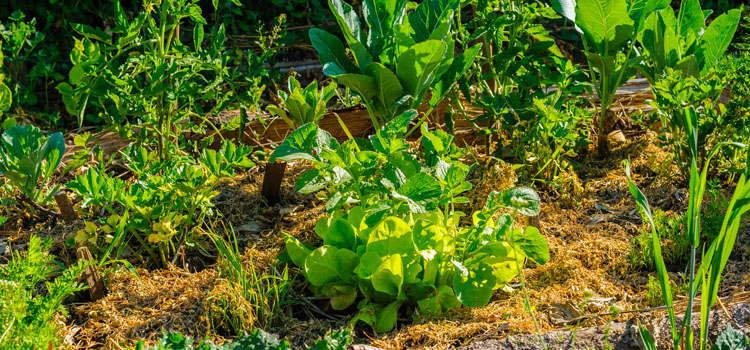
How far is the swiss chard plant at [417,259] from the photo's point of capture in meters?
2.13

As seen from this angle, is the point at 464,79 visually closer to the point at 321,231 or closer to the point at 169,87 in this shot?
the point at 321,231

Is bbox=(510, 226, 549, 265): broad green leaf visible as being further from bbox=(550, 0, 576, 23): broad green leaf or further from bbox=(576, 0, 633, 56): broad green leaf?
bbox=(550, 0, 576, 23): broad green leaf

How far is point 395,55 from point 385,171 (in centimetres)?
65

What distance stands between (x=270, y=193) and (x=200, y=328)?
2.56 ft

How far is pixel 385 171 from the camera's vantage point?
2.19 m

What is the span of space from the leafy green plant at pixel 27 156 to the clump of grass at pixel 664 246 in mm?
1976

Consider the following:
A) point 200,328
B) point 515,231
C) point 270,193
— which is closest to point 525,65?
point 515,231

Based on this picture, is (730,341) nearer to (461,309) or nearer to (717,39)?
(461,309)

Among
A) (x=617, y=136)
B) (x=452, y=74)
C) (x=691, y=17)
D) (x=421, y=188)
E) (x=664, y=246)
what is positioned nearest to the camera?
(x=421, y=188)

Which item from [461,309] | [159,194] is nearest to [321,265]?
[461,309]

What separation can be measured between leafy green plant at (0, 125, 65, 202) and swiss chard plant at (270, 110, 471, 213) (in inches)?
31.6

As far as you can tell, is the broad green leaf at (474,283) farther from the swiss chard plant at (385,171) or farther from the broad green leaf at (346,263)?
the broad green leaf at (346,263)

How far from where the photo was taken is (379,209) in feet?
6.90

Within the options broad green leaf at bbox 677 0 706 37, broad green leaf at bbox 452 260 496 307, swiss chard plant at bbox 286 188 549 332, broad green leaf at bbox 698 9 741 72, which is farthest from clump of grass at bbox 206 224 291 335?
broad green leaf at bbox 677 0 706 37
